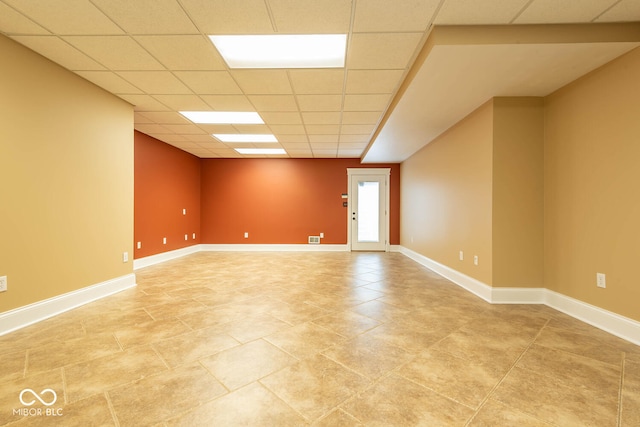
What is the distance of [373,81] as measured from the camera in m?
3.01

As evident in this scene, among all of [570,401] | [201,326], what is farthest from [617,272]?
[201,326]

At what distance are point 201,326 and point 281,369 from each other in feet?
3.51

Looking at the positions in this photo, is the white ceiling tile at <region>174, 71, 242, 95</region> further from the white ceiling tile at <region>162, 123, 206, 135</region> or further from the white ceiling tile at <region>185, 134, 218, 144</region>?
the white ceiling tile at <region>185, 134, 218, 144</region>

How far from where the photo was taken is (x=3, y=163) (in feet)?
7.48

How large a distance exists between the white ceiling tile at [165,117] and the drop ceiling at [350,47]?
0.83 ft

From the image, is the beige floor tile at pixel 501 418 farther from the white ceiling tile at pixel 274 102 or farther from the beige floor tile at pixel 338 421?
the white ceiling tile at pixel 274 102

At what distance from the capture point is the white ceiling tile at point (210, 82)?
114 inches

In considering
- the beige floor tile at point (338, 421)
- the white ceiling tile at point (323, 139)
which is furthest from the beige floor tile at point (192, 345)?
the white ceiling tile at point (323, 139)

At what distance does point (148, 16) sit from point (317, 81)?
5.34 feet

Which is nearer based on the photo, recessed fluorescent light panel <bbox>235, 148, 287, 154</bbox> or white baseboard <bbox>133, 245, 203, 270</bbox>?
white baseboard <bbox>133, 245, 203, 270</bbox>

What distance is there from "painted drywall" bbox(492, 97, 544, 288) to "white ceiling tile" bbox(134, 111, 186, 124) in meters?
4.45

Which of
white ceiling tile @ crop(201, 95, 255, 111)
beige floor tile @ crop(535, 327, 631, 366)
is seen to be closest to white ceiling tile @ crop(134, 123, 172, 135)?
white ceiling tile @ crop(201, 95, 255, 111)

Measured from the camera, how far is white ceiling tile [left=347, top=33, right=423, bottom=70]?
7.45 ft

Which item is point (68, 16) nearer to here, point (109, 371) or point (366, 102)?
point (109, 371)
